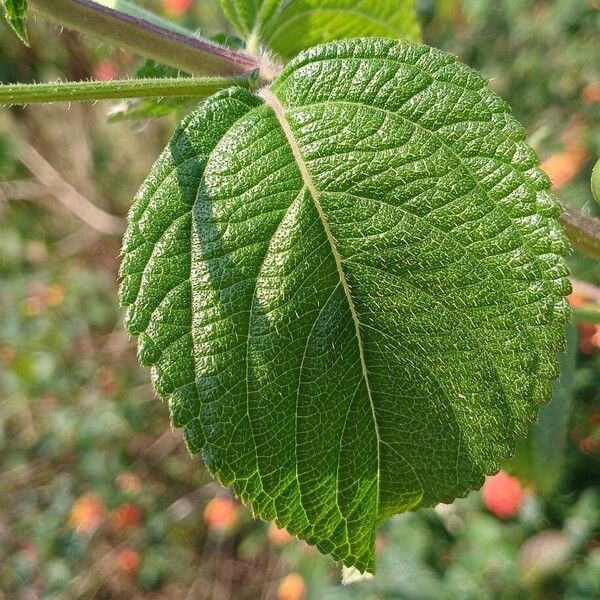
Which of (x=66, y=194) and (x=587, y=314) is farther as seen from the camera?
(x=66, y=194)

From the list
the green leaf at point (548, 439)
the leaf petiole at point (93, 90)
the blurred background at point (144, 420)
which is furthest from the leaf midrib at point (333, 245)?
the blurred background at point (144, 420)

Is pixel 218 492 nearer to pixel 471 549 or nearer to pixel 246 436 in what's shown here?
pixel 471 549

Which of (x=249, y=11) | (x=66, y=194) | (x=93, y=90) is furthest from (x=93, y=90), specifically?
(x=66, y=194)

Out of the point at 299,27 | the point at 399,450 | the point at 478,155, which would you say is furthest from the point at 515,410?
the point at 299,27

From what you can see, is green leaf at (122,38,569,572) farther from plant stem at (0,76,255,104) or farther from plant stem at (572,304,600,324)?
plant stem at (572,304,600,324)

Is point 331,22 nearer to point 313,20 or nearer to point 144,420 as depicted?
point 313,20

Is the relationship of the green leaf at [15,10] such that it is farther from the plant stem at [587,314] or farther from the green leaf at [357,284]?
the plant stem at [587,314]

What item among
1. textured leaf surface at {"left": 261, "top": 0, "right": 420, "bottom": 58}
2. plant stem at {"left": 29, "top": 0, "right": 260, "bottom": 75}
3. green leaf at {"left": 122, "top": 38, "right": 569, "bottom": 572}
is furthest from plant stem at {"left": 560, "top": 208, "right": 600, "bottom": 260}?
textured leaf surface at {"left": 261, "top": 0, "right": 420, "bottom": 58}
